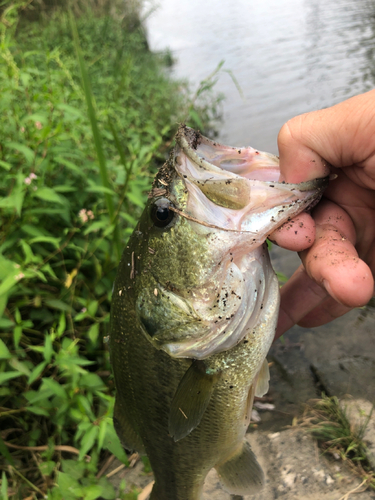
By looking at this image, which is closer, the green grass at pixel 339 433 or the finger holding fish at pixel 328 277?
the finger holding fish at pixel 328 277

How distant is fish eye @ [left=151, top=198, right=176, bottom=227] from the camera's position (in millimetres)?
1450

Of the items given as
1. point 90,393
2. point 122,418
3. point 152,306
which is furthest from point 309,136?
point 90,393

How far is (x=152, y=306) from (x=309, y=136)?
97 cm

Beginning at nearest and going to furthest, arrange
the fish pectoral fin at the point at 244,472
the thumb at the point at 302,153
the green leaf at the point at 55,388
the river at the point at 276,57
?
the thumb at the point at 302,153
the fish pectoral fin at the point at 244,472
the green leaf at the point at 55,388
the river at the point at 276,57

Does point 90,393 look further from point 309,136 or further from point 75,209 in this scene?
point 309,136

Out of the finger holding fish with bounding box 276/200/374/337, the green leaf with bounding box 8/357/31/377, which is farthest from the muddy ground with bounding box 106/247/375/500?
the green leaf with bounding box 8/357/31/377

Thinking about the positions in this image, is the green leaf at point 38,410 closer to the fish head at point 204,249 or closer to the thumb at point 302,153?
the fish head at point 204,249

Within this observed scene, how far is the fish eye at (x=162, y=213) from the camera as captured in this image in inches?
57.1

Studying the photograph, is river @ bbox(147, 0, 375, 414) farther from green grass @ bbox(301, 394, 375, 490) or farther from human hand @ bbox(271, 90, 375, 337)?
human hand @ bbox(271, 90, 375, 337)

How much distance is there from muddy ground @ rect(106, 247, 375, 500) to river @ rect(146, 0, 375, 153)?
422 cm

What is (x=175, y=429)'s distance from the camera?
1574 millimetres

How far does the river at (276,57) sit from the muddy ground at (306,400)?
422 cm

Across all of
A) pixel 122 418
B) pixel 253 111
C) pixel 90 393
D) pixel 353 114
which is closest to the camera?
pixel 353 114

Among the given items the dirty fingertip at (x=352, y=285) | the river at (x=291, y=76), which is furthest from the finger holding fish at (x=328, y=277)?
the river at (x=291, y=76)
